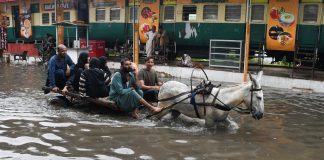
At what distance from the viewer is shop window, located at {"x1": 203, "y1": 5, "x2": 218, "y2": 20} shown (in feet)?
64.8

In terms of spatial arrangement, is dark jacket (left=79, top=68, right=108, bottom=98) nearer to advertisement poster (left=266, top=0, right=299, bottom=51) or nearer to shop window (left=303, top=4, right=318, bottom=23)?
advertisement poster (left=266, top=0, right=299, bottom=51)

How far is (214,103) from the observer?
25.9 ft

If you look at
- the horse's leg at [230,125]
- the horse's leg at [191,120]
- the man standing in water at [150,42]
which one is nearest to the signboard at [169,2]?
the man standing in water at [150,42]

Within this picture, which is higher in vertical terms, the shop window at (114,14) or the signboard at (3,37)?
the shop window at (114,14)

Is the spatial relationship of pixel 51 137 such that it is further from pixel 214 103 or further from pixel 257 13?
pixel 257 13

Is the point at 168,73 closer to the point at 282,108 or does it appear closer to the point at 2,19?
the point at 282,108

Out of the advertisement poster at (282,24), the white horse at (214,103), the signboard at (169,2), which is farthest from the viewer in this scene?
the signboard at (169,2)

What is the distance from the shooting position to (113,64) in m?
22.7

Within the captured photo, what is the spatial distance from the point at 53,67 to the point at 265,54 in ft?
39.5

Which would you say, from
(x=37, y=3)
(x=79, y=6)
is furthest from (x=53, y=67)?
(x=37, y=3)

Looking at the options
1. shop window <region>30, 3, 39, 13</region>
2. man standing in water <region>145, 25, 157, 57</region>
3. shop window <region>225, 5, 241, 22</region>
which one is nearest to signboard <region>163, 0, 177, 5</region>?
man standing in water <region>145, 25, 157, 57</region>

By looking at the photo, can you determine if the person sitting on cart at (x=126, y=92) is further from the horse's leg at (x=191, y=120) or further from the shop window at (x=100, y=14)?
the shop window at (x=100, y=14)

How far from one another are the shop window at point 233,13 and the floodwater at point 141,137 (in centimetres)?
907

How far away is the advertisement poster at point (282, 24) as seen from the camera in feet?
55.9
